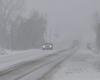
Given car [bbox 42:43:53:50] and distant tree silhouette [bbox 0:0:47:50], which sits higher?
distant tree silhouette [bbox 0:0:47:50]

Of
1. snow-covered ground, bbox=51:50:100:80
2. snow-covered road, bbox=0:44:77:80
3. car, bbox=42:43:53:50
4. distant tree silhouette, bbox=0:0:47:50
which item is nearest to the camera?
snow-covered road, bbox=0:44:77:80

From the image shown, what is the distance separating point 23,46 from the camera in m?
73.8

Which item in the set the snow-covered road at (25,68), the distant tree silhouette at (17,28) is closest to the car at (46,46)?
the distant tree silhouette at (17,28)

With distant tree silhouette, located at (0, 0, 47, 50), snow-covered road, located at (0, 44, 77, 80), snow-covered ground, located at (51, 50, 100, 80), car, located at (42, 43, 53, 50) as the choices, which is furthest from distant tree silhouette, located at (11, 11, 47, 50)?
snow-covered ground, located at (51, 50, 100, 80)

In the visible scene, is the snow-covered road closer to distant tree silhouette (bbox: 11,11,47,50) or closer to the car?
the car

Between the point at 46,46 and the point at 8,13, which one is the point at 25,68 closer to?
the point at 46,46

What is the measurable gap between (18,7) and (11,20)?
3245 millimetres

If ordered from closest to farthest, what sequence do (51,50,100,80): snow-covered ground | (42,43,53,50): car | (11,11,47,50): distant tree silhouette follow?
1. (51,50,100,80): snow-covered ground
2. (42,43,53,50): car
3. (11,11,47,50): distant tree silhouette

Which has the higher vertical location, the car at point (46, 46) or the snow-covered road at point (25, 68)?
the snow-covered road at point (25, 68)

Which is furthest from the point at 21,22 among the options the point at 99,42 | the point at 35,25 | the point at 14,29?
the point at 99,42

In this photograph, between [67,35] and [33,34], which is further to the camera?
[67,35]

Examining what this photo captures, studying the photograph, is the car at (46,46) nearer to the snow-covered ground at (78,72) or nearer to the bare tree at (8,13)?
the bare tree at (8,13)

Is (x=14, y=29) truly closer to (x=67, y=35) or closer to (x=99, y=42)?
(x=99, y=42)

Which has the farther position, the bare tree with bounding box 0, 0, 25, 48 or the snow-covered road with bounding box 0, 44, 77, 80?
the bare tree with bounding box 0, 0, 25, 48
